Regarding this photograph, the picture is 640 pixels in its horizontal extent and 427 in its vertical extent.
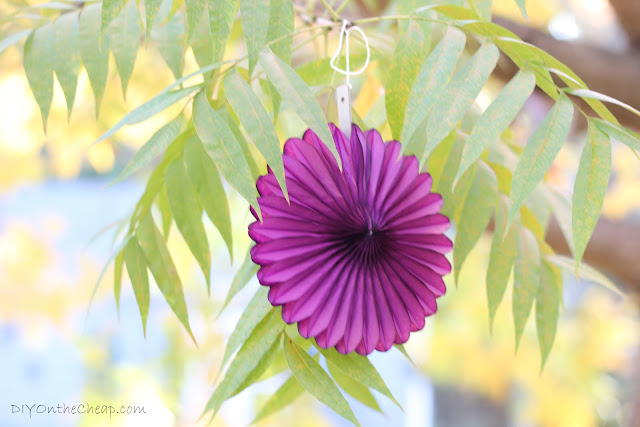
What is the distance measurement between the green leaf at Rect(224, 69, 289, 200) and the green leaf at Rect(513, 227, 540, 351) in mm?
220

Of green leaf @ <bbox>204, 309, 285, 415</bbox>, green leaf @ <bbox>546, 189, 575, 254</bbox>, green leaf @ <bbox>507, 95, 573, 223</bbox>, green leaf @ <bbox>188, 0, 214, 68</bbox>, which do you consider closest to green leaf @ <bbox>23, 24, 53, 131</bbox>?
green leaf @ <bbox>188, 0, 214, 68</bbox>

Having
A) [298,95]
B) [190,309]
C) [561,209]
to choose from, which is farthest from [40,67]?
[190,309]

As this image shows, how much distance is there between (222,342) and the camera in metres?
1.85

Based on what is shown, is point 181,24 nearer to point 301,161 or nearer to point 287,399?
point 301,161

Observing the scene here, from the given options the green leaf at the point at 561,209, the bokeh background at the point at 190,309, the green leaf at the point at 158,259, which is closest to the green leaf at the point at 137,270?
the green leaf at the point at 158,259

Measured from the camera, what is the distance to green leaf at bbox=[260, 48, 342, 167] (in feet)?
0.99

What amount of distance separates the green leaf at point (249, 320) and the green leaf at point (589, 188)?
0.60 ft

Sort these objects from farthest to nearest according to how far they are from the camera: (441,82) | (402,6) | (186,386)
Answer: (186,386) → (402,6) → (441,82)

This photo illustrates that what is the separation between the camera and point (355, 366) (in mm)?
366

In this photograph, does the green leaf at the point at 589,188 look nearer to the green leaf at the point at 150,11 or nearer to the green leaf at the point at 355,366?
the green leaf at the point at 355,366

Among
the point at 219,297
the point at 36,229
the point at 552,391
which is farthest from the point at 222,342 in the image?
the point at 552,391

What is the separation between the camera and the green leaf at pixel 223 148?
304mm

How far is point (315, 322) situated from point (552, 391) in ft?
6.29

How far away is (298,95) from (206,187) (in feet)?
0.42
